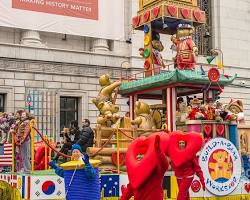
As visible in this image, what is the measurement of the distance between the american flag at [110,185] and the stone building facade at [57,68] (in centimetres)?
1522

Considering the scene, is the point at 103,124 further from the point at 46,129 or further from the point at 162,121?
the point at 46,129

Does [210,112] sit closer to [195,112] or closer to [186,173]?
[195,112]

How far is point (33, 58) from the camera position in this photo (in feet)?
86.8

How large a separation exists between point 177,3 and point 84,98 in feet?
44.1

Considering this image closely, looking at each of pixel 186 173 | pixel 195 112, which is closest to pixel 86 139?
pixel 195 112

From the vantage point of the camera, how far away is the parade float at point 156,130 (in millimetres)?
10836

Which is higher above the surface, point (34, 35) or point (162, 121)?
point (34, 35)

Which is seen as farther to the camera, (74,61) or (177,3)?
(74,61)

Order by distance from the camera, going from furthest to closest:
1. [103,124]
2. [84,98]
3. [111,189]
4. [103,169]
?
1. [84,98]
2. [103,124]
3. [103,169]
4. [111,189]

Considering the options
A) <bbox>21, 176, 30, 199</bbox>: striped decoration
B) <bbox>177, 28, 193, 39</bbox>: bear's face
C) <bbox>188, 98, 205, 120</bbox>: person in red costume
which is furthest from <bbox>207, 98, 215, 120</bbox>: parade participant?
<bbox>21, 176, 30, 199</bbox>: striped decoration

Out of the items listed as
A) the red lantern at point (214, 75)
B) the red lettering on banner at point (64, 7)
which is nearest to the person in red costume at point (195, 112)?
the red lantern at point (214, 75)

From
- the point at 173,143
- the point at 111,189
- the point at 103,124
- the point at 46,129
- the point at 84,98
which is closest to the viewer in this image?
the point at 173,143

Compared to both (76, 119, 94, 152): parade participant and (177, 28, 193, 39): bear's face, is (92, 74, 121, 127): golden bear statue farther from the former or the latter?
(177, 28, 193, 39): bear's face

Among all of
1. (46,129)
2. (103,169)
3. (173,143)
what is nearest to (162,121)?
(103,169)
